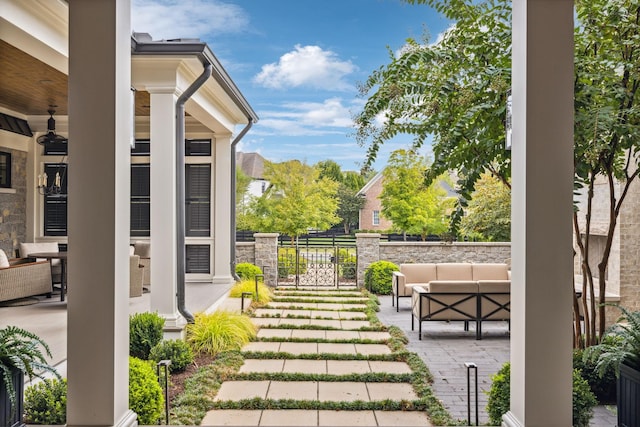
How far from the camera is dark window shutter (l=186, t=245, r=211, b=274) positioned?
32.4 ft

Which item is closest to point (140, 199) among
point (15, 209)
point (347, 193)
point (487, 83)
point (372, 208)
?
point (15, 209)

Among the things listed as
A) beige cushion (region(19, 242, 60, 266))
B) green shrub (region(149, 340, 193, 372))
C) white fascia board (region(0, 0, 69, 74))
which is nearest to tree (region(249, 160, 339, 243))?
beige cushion (region(19, 242, 60, 266))

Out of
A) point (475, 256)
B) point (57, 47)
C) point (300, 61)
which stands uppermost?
point (300, 61)

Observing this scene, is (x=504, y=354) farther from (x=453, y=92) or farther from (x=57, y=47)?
(x=57, y=47)

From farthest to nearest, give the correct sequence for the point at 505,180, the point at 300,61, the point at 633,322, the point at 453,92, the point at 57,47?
the point at 300,61, the point at 57,47, the point at 505,180, the point at 453,92, the point at 633,322

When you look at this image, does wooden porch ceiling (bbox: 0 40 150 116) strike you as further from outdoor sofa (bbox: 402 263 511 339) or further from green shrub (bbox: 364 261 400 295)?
green shrub (bbox: 364 261 400 295)

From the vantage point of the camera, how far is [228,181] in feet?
32.2

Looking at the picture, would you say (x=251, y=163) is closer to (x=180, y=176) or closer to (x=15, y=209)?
(x=15, y=209)

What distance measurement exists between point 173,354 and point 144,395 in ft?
5.52

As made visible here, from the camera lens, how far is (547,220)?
2.41 m

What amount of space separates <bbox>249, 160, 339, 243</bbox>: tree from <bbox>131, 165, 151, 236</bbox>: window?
7300 mm

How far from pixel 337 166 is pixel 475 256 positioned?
767 inches

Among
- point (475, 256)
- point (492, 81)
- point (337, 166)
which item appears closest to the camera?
point (492, 81)

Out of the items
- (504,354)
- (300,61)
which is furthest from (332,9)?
(504,354)
